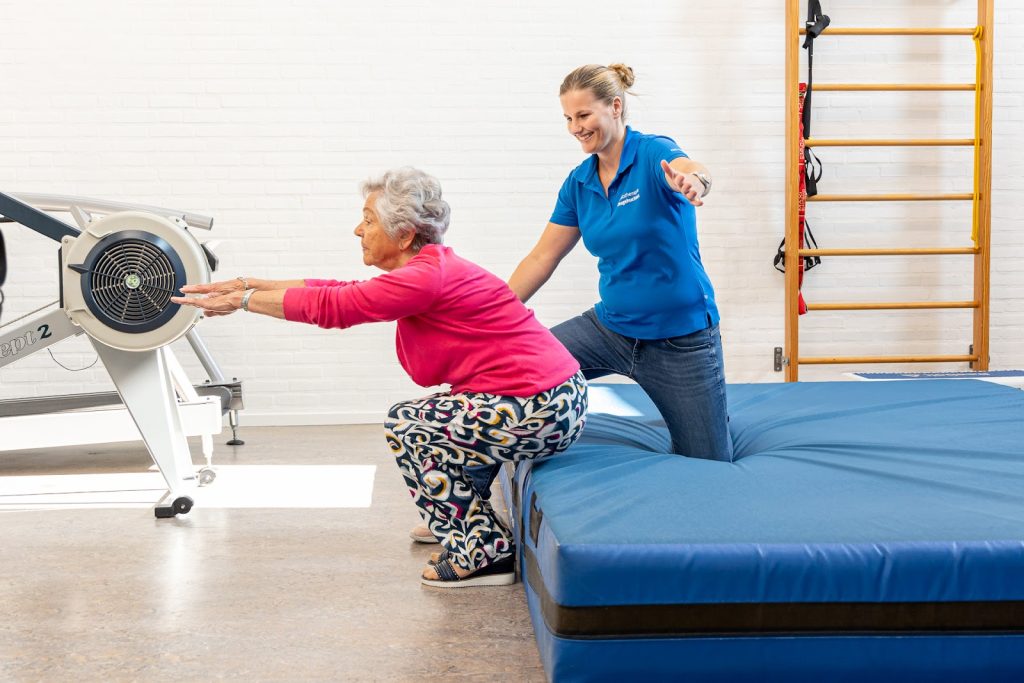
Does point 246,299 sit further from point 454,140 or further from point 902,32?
point 902,32

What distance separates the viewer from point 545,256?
2971mm

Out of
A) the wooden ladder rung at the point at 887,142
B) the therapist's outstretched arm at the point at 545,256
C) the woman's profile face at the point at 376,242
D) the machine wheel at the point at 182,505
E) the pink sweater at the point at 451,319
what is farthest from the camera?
the wooden ladder rung at the point at 887,142

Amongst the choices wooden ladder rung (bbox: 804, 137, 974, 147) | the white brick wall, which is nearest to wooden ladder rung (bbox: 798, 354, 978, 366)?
the white brick wall

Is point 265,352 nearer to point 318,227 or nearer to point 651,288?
point 318,227

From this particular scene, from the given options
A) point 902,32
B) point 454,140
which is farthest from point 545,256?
point 902,32

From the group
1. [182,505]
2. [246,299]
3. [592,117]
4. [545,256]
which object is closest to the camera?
[246,299]

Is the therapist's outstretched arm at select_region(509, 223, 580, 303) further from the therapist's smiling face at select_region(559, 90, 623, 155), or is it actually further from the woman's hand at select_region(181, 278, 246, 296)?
the woman's hand at select_region(181, 278, 246, 296)

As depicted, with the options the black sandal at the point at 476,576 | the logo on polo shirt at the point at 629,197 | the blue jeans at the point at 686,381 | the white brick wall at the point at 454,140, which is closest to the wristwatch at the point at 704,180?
the logo on polo shirt at the point at 629,197

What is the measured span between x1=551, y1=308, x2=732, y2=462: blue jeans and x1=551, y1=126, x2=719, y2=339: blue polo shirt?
0.04 m

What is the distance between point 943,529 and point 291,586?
1611mm

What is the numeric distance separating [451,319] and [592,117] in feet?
2.31

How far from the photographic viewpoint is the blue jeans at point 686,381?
263 cm

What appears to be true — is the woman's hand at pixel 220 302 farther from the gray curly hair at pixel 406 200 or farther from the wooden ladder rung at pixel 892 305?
the wooden ladder rung at pixel 892 305

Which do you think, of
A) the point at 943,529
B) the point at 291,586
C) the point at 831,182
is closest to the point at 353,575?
the point at 291,586
